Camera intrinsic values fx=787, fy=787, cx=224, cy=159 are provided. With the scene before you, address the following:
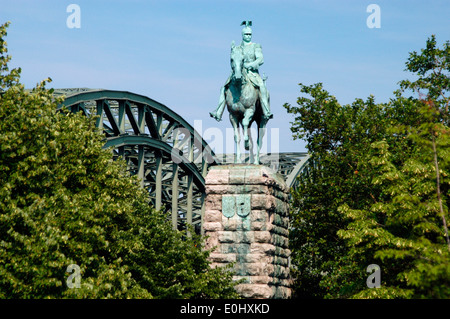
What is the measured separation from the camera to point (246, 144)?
26.5 metres

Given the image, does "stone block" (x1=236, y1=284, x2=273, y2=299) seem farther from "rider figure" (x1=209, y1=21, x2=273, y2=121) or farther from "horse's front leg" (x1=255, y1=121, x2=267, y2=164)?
"rider figure" (x1=209, y1=21, x2=273, y2=121)

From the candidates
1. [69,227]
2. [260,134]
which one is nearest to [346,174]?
[260,134]

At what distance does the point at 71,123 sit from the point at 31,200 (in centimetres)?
427

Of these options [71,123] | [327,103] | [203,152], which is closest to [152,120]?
[203,152]

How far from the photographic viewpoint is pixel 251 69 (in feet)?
86.2

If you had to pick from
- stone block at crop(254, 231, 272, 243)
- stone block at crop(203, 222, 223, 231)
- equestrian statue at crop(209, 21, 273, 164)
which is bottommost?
stone block at crop(254, 231, 272, 243)

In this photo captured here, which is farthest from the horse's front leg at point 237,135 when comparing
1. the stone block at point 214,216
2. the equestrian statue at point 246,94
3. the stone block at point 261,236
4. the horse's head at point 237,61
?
the stone block at point 261,236

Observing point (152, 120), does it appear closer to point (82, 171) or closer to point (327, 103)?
point (327, 103)

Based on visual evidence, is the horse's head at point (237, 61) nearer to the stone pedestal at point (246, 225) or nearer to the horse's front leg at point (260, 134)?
the horse's front leg at point (260, 134)

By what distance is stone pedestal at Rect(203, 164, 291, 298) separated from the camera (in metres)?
24.7

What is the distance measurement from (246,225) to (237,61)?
17.5ft

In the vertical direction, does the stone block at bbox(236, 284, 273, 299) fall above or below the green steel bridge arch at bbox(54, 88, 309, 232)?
below

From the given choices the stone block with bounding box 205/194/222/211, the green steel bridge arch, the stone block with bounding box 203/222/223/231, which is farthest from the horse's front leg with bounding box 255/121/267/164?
the green steel bridge arch

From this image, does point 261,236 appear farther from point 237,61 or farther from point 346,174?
point 346,174
